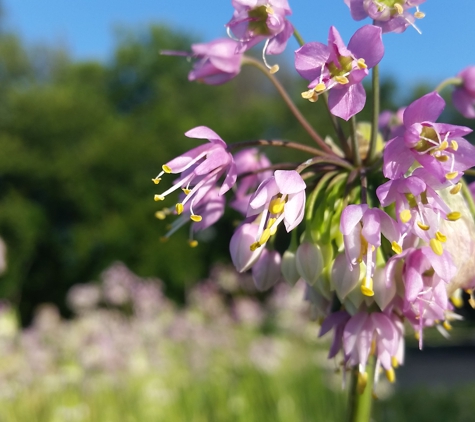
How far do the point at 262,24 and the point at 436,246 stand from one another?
53 cm

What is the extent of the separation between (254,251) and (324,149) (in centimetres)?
29

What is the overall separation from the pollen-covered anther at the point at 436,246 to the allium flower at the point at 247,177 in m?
0.45

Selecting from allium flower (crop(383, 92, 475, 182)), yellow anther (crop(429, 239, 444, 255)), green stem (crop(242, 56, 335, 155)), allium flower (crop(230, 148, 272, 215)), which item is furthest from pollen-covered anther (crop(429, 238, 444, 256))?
allium flower (crop(230, 148, 272, 215))

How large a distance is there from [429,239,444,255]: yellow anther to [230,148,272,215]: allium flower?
1.49 ft

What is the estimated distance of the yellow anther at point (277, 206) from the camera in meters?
0.89

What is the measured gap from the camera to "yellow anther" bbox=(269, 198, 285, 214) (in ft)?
2.93

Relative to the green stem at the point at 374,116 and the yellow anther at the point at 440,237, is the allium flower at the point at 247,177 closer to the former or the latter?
the green stem at the point at 374,116

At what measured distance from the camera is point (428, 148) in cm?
85

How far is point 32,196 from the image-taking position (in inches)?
504

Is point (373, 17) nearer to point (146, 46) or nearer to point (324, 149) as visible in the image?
point (324, 149)

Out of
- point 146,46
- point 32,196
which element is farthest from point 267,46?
point 146,46

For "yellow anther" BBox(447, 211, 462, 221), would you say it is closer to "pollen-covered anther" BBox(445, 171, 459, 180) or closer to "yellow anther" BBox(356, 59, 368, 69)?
"pollen-covered anther" BBox(445, 171, 459, 180)

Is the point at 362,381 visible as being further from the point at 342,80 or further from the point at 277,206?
the point at 342,80

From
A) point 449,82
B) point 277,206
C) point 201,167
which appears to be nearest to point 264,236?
point 277,206
